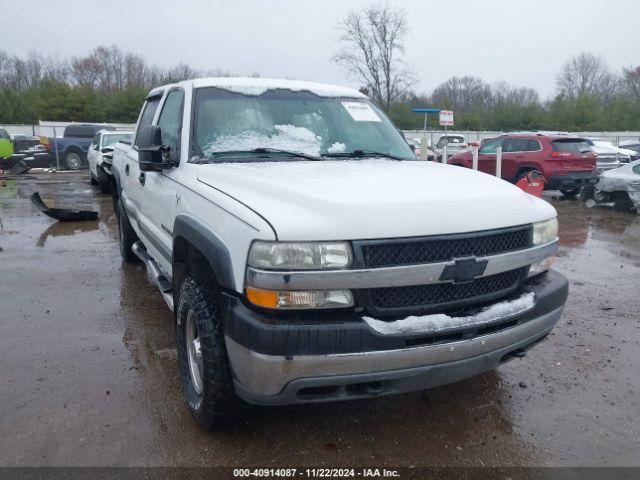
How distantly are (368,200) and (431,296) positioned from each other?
1.75 feet

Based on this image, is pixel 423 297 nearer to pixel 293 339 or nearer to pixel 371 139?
pixel 293 339

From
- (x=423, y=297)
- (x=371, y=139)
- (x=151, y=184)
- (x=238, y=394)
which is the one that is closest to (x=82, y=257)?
(x=151, y=184)

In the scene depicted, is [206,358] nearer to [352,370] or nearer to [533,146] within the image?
[352,370]

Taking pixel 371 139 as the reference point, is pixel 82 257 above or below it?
below

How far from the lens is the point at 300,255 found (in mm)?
2316

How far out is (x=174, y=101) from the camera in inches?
167

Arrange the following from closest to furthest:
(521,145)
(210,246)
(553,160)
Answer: (210,246) → (553,160) → (521,145)

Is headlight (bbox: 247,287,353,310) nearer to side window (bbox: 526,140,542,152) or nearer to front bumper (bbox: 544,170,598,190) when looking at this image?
front bumper (bbox: 544,170,598,190)

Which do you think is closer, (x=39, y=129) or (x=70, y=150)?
(x=70, y=150)

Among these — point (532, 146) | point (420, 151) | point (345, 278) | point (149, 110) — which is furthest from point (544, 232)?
point (532, 146)

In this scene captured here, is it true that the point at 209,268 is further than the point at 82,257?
No

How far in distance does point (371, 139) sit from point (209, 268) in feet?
5.84

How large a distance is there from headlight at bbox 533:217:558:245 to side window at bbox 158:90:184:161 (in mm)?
2255

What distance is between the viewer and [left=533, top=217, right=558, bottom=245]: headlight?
2.91 m
